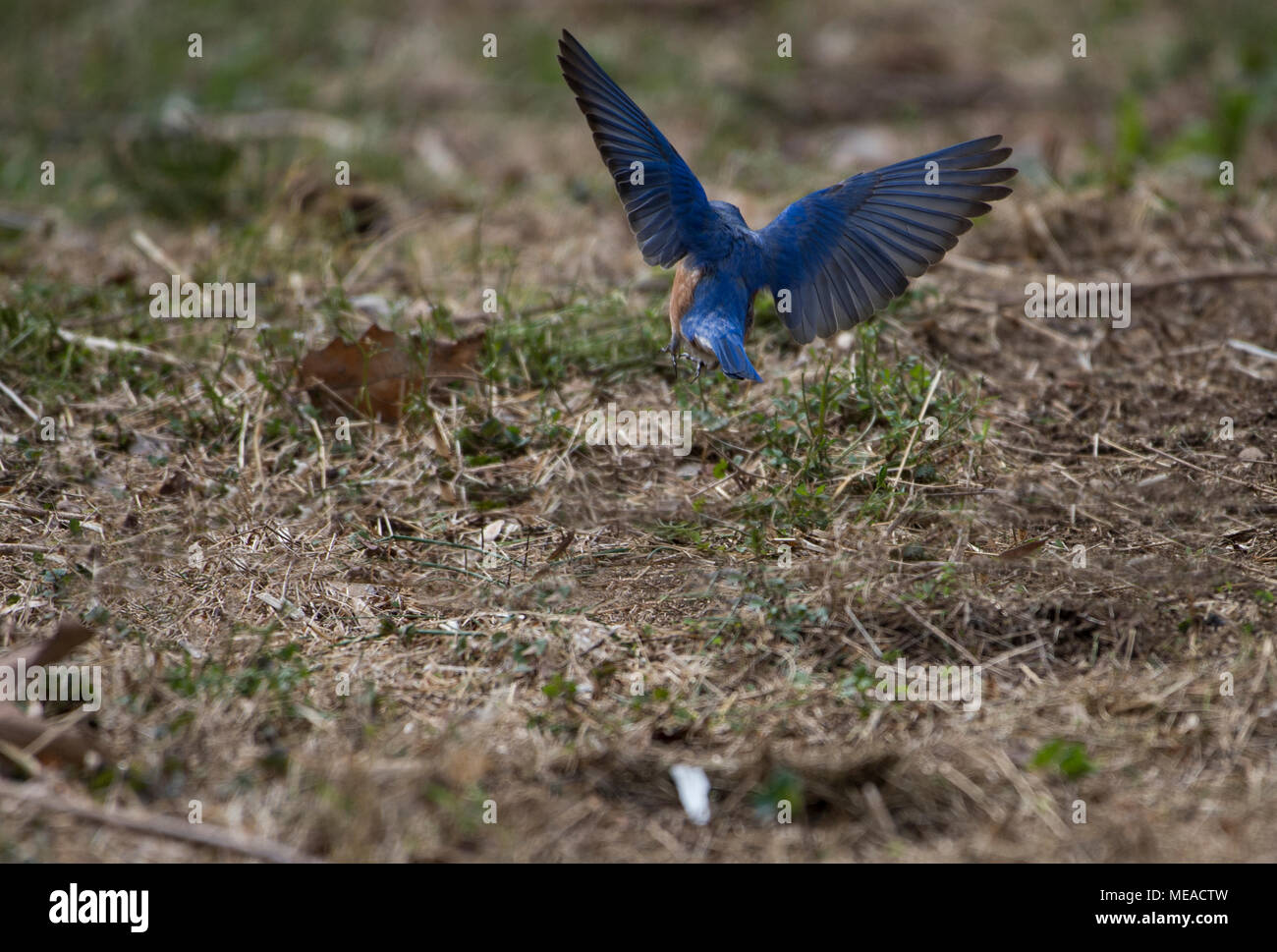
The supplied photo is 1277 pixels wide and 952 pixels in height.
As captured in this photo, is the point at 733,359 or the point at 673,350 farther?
the point at 673,350

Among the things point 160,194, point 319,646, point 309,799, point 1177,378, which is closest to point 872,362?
point 1177,378

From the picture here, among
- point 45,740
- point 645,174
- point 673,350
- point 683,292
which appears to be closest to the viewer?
point 45,740

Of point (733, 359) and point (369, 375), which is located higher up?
point (369, 375)

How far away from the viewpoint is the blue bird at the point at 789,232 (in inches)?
133

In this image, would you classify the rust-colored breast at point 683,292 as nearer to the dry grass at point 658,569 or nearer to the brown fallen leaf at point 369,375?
the dry grass at point 658,569

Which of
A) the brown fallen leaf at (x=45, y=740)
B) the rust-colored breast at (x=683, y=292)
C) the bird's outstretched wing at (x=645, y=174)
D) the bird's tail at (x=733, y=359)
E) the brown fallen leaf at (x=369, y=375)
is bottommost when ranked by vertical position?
the brown fallen leaf at (x=45, y=740)

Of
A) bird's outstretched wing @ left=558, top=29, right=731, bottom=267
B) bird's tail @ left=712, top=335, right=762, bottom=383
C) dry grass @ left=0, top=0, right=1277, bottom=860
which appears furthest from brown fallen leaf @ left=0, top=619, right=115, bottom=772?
bird's outstretched wing @ left=558, top=29, right=731, bottom=267

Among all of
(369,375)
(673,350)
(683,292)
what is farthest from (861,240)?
(369,375)

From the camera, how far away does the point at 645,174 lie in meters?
3.43

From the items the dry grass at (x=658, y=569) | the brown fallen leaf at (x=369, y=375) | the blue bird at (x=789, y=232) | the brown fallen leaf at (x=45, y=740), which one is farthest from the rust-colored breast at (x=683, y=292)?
the brown fallen leaf at (x=45, y=740)

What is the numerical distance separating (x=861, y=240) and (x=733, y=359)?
0.63 meters

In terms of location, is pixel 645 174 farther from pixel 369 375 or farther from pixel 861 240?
pixel 369 375

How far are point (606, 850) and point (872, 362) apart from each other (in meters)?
2.13

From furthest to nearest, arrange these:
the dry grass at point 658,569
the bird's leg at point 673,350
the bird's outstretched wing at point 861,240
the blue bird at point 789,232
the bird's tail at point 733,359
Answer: the bird's leg at point 673,350 < the bird's outstretched wing at point 861,240 < the blue bird at point 789,232 < the bird's tail at point 733,359 < the dry grass at point 658,569
